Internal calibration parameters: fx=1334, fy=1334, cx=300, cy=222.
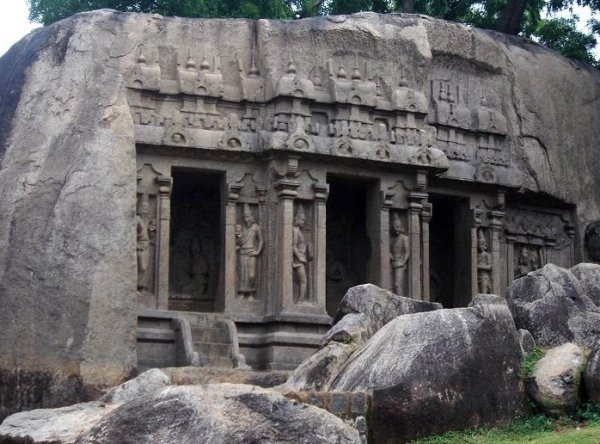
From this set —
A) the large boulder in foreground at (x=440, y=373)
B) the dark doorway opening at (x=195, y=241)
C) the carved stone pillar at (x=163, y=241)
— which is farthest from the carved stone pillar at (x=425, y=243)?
the large boulder in foreground at (x=440, y=373)

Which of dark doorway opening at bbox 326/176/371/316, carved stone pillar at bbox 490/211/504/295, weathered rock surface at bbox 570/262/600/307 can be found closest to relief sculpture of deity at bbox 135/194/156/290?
dark doorway opening at bbox 326/176/371/316

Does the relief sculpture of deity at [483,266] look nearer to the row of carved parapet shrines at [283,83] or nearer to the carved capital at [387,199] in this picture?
the carved capital at [387,199]

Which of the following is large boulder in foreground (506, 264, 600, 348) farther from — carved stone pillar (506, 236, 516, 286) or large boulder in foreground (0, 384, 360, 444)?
carved stone pillar (506, 236, 516, 286)

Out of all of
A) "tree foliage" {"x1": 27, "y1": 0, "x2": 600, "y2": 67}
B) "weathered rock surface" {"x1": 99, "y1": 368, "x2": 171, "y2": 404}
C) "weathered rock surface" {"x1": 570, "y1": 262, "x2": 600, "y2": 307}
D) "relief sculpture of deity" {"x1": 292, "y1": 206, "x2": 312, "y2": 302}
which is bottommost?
"weathered rock surface" {"x1": 99, "y1": 368, "x2": 171, "y2": 404}

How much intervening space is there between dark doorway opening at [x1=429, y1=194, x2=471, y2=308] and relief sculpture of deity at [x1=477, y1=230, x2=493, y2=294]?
25cm

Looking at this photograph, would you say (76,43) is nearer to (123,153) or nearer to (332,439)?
(123,153)

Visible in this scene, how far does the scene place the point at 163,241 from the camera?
2194 centimetres

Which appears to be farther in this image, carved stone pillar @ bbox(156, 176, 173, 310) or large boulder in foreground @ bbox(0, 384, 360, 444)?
carved stone pillar @ bbox(156, 176, 173, 310)

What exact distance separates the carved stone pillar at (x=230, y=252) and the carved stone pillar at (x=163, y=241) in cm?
97

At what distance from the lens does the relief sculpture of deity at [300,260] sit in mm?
22297

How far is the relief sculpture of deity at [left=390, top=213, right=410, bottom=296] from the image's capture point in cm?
2323

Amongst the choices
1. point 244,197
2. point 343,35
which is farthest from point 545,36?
point 244,197

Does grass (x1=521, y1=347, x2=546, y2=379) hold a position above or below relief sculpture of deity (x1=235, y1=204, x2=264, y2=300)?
below

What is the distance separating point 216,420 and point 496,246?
651 inches
